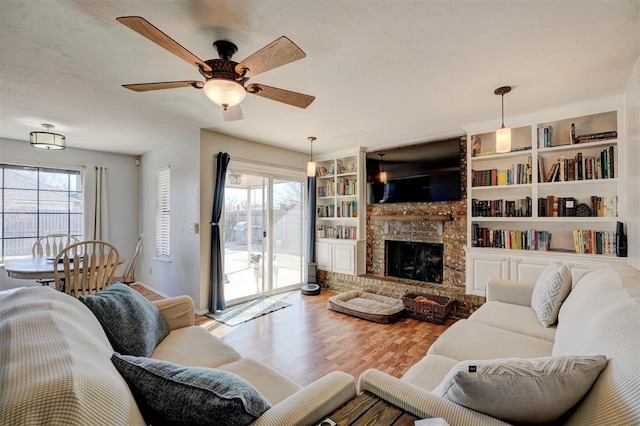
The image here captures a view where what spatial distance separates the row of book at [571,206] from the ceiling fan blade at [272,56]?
10.4 feet

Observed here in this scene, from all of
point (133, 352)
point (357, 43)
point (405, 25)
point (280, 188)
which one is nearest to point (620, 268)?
point (405, 25)

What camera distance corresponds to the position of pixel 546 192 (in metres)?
3.32

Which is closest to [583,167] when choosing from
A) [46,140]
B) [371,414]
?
[371,414]

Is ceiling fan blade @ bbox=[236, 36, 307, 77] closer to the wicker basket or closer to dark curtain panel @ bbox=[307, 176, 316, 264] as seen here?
the wicker basket

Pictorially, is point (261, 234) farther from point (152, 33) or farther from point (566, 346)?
point (566, 346)

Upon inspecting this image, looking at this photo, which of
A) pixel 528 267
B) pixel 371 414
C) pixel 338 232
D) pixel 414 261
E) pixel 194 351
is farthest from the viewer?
pixel 338 232

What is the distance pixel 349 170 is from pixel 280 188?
4.08ft

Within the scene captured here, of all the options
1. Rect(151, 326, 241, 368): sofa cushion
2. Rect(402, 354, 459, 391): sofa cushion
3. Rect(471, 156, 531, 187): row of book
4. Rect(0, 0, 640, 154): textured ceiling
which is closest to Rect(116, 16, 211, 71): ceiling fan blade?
Rect(0, 0, 640, 154): textured ceiling

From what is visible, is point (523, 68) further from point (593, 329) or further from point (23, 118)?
point (23, 118)

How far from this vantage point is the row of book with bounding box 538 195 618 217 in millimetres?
2904

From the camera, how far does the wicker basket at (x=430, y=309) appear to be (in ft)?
11.2

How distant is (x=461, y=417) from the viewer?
36.6 inches

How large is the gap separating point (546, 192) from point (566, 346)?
253 centimetres

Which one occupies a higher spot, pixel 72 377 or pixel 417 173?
pixel 417 173
